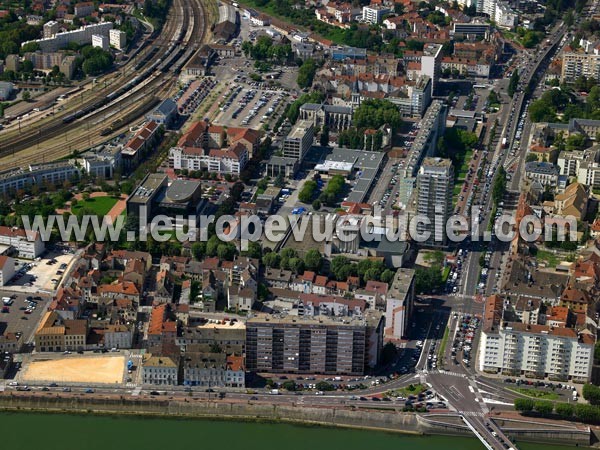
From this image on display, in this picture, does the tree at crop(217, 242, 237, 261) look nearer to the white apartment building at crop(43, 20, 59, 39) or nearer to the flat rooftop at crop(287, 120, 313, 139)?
the flat rooftop at crop(287, 120, 313, 139)

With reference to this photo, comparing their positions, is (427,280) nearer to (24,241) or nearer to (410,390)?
(410,390)

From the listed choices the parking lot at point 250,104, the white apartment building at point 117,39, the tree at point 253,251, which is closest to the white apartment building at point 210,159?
the parking lot at point 250,104

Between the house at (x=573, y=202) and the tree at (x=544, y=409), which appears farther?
the house at (x=573, y=202)

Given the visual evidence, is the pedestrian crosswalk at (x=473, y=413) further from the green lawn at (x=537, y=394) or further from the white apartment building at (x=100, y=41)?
the white apartment building at (x=100, y=41)

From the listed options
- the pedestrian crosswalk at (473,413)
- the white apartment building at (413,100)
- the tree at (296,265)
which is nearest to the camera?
the pedestrian crosswalk at (473,413)

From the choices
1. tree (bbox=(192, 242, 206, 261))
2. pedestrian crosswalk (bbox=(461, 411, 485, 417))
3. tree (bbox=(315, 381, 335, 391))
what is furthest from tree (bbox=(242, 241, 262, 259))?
pedestrian crosswalk (bbox=(461, 411, 485, 417))

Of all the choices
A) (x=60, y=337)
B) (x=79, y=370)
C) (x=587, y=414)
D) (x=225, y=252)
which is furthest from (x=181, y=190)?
(x=587, y=414)
